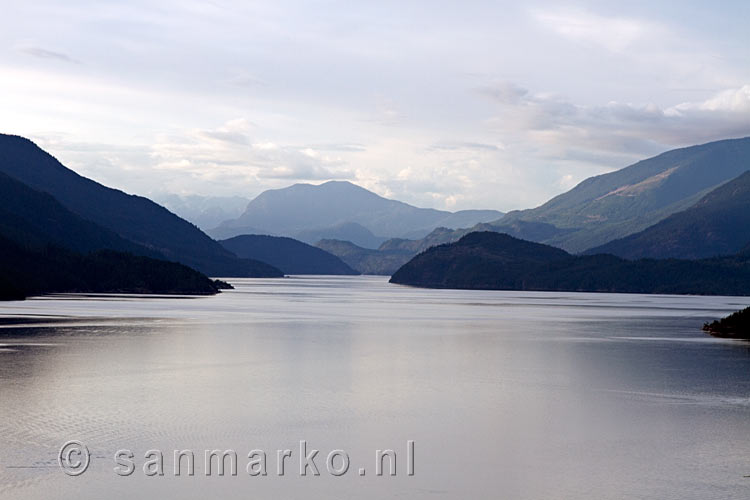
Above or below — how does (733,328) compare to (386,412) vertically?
above

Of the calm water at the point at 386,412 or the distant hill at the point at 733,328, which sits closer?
the calm water at the point at 386,412

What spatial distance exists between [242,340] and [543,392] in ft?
115

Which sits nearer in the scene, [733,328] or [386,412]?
[386,412]

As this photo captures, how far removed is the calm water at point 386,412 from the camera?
28.1m

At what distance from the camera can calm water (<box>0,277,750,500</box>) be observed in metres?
28.1

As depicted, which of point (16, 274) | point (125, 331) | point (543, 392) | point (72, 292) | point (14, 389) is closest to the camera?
point (14, 389)

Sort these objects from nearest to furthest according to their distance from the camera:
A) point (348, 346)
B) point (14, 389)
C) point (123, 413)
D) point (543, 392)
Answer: point (123, 413)
point (14, 389)
point (543, 392)
point (348, 346)

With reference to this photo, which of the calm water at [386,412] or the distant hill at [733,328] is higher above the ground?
the distant hill at [733,328]

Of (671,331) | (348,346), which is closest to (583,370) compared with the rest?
(348,346)

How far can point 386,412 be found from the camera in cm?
4103

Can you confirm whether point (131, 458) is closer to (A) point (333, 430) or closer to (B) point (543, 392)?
(A) point (333, 430)

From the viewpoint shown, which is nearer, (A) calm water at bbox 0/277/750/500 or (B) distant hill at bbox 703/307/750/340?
(A) calm water at bbox 0/277/750/500

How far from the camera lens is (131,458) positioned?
30.6 m

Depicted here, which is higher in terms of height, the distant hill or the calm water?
the distant hill
